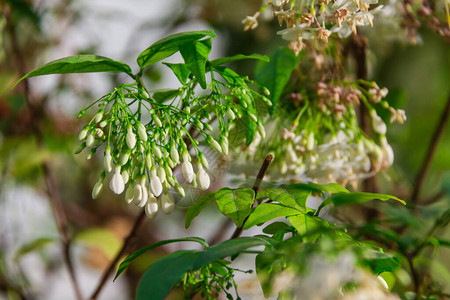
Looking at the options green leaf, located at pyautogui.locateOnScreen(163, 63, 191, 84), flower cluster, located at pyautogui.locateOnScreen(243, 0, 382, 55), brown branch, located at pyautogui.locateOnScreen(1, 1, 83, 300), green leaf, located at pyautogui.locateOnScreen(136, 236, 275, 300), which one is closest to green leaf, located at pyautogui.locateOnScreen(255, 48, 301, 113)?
flower cluster, located at pyautogui.locateOnScreen(243, 0, 382, 55)

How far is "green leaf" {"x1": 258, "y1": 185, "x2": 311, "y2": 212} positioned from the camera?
49 cm

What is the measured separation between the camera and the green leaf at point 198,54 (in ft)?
1.66

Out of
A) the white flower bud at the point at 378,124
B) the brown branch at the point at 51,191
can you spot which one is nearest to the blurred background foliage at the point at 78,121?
the brown branch at the point at 51,191

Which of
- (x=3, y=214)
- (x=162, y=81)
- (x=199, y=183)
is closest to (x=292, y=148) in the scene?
(x=199, y=183)

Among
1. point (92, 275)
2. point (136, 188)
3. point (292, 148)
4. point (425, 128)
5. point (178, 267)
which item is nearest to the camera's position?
point (178, 267)

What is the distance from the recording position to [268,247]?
442mm

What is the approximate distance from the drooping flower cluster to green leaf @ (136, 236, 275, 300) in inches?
10.0

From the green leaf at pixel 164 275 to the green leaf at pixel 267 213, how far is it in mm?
70

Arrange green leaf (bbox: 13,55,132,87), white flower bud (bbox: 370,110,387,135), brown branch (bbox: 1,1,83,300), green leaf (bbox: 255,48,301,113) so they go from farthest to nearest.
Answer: brown branch (bbox: 1,1,83,300) < white flower bud (bbox: 370,110,387,135) < green leaf (bbox: 255,48,301,113) < green leaf (bbox: 13,55,132,87)

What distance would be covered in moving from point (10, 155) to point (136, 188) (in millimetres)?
983

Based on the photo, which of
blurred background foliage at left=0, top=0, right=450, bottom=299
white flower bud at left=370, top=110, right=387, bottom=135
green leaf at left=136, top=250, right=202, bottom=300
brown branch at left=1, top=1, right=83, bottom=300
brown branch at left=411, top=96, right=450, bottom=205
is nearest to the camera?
green leaf at left=136, top=250, right=202, bottom=300

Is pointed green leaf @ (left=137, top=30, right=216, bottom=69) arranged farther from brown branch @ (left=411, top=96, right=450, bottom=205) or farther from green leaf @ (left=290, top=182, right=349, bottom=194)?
brown branch @ (left=411, top=96, right=450, bottom=205)

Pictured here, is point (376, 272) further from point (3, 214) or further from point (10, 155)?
point (3, 214)

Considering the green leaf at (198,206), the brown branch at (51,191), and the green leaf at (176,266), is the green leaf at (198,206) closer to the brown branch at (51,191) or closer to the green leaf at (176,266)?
the green leaf at (176,266)
